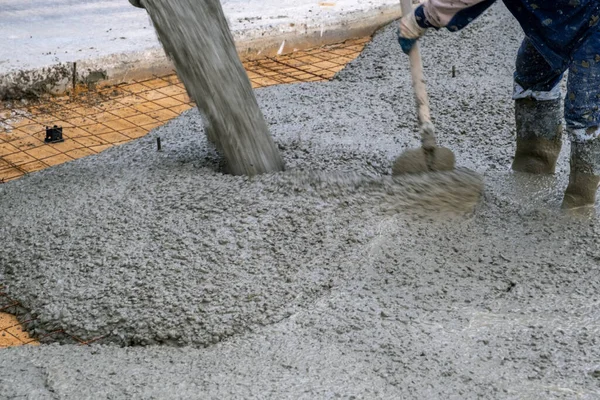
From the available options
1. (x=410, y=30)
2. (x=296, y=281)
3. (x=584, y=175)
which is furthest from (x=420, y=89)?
(x=296, y=281)

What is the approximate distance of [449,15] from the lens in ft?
9.38

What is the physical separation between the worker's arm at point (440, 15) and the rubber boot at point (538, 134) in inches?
23.4

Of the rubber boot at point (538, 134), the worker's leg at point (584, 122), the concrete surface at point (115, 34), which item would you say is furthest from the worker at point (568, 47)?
the concrete surface at point (115, 34)

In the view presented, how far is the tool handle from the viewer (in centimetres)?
304

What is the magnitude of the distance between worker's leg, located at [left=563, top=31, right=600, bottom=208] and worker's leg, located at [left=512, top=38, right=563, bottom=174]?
0.34m

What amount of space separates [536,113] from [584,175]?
0.45 metres

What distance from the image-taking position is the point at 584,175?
2975mm

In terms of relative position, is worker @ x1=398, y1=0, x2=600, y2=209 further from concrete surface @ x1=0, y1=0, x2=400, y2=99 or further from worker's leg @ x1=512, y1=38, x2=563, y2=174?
concrete surface @ x1=0, y1=0, x2=400, y2=99

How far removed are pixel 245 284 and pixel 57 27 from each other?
3.38 metres

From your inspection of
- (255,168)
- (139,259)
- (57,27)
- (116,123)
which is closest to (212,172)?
(255,168)

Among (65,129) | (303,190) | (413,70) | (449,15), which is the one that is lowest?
(65,129)

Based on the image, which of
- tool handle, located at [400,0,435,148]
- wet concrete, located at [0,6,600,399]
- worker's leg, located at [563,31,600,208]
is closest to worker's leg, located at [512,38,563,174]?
wet concrete, located at [0,6,600,399]

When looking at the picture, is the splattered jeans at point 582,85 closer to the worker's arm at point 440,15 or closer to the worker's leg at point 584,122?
the worker's leg at point 584,122

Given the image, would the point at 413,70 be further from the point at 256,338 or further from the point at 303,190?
the point at 256,338
